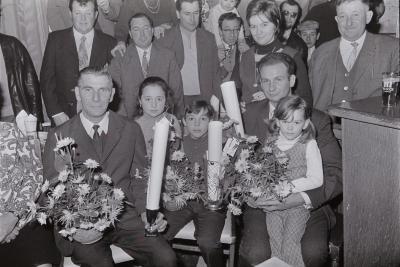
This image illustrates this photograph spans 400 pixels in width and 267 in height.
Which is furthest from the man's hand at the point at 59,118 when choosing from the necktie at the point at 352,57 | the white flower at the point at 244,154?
the necktie at the point at 352,57

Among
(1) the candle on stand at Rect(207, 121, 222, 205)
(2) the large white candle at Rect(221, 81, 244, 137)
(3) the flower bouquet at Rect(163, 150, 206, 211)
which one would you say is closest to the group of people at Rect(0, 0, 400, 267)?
(3) the flower bouquet at Rect(163, 150, 206, 211)

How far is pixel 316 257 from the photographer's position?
2.02 meters

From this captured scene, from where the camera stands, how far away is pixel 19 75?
→ 10.7 feet

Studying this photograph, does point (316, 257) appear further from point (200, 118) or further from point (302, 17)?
point (302, 17)

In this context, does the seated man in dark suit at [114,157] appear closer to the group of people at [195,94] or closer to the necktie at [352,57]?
the group of people at [195,94]

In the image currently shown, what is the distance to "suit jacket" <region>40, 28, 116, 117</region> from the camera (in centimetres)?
329

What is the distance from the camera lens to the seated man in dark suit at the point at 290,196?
6.81ft

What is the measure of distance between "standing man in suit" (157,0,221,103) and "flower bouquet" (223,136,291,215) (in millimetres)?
1514

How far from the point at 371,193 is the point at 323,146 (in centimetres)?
64

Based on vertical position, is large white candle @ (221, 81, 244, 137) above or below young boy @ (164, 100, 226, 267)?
above

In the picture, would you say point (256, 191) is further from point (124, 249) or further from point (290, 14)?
point (290, 14)

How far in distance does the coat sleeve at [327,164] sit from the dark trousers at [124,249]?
77 centimetres

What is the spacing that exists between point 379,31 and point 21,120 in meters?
2.80

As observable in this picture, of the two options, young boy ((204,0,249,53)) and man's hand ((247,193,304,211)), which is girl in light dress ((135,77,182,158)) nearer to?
man's hand ((247,193,304,211))
